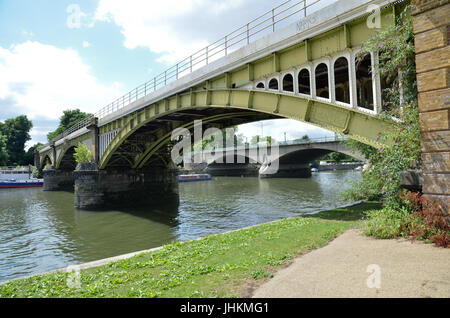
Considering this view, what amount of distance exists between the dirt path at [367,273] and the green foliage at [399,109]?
204 cm

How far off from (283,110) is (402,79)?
4846 millimetres

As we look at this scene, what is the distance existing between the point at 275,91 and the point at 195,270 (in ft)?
27.8

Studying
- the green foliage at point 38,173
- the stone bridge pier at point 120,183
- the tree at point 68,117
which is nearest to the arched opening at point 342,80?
the stone bridge pier at point 120,183

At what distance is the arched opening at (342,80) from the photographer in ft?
35.7

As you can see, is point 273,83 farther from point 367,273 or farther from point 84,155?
point 84,155

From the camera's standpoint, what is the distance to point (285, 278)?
4.57 m

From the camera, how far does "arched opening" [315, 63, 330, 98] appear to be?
1140 centimetres

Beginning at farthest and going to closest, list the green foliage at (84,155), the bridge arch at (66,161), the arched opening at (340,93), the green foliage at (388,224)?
the bridge arch at (66,161), the green foliage at (84,155), the arched opening at (340,93), the green foliage at (388,224)

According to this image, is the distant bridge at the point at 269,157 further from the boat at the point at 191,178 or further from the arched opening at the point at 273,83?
the arched opening at the point at 273,83

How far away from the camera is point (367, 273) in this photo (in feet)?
14.4

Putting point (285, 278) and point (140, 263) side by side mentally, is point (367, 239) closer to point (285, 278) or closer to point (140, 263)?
point (285, 278)

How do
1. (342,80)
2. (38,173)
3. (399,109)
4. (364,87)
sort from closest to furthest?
(399,109) → (364,87) → (342,80) → (38,173)

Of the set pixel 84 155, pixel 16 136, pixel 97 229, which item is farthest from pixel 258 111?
pixel 16 136
